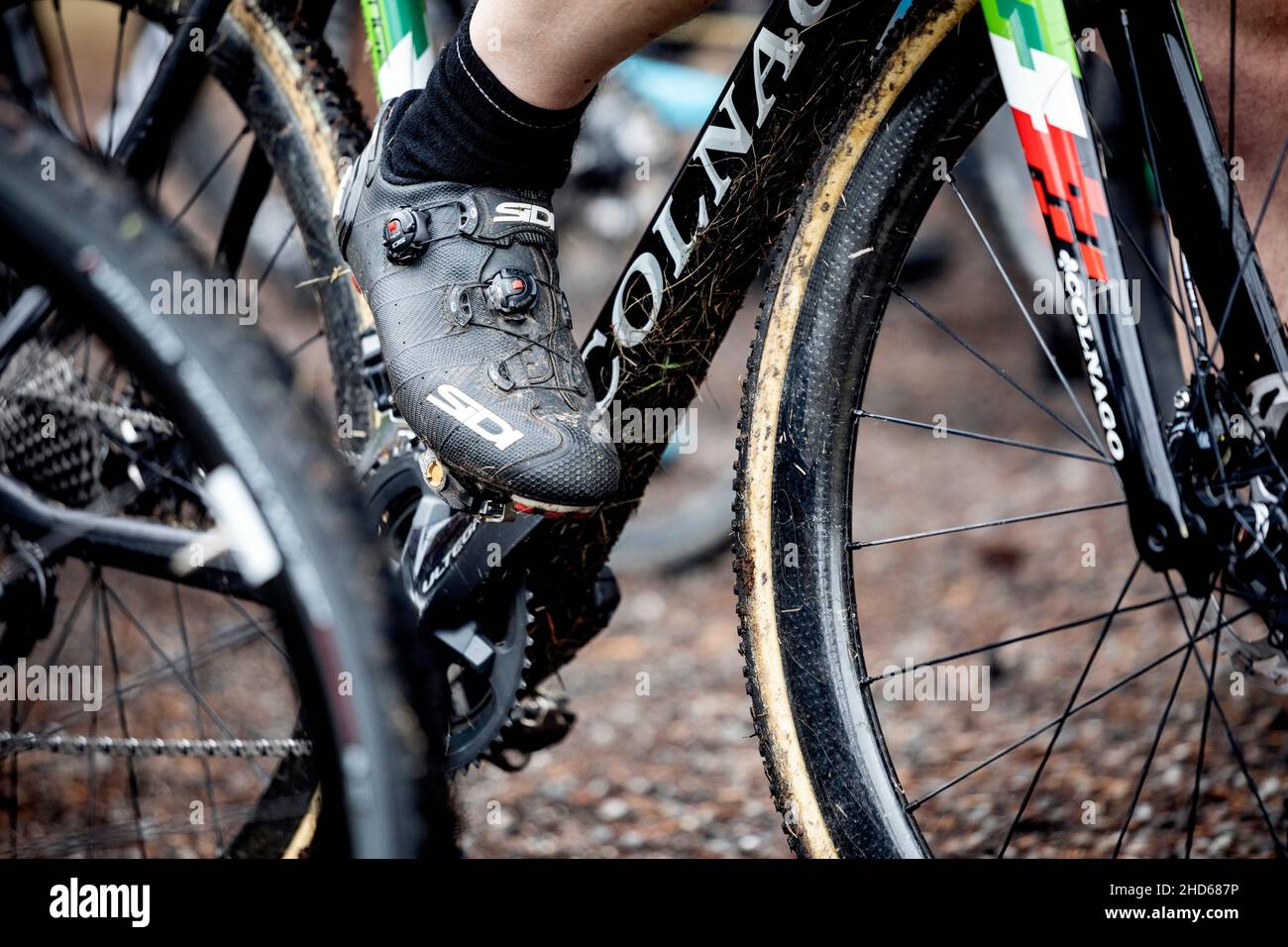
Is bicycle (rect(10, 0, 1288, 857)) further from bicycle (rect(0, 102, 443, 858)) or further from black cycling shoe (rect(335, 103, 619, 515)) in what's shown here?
bicycle (rect(0, 102, 443, 858))

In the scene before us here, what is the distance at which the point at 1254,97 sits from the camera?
1.37m

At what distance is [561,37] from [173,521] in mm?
846

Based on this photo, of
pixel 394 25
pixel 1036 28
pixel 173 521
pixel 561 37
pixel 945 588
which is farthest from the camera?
pixel 945 588

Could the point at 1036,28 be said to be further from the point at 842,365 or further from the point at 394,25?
the point at 394,25

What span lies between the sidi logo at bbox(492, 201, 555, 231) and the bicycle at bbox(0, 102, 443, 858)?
1.28ft

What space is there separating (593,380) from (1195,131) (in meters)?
0.71

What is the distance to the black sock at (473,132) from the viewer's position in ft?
3.76

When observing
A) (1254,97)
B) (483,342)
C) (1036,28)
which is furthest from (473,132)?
(1254,97)

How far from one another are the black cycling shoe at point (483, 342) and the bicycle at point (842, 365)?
136 millimetres

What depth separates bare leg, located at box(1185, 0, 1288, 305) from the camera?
1347 millimetres
